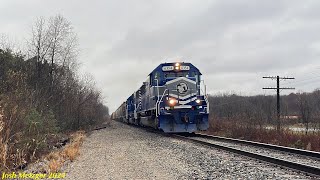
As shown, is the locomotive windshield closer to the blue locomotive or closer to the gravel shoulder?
the blue locomotive

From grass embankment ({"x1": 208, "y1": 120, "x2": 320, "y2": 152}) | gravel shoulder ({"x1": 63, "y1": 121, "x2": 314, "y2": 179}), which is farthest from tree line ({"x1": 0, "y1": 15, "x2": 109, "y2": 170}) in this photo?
grass embankment ({"x1": 208, "y1": 120, "x2": 320, "y2": 152})

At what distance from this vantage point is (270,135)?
17078 mm

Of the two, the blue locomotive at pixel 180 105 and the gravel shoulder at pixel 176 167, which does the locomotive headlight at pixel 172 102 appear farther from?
the gravel shoulder at pixel 176 167

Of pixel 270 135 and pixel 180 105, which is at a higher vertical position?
pixel 180 105

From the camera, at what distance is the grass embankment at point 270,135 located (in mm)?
13953

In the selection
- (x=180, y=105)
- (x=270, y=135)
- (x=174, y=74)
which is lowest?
(x=270, y=135)

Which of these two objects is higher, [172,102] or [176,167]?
[172,102]

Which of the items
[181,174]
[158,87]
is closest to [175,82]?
[158,87]

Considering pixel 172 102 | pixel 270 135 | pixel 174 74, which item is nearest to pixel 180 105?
pixel 172 102

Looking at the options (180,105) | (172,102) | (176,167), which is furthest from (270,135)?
(176,167)

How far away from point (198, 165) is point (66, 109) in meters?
23.4

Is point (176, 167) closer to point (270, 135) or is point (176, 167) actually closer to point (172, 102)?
point (270, 135)

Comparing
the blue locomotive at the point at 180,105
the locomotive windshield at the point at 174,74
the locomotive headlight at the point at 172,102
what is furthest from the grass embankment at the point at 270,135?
the locomotive windshield at the point at 174,74

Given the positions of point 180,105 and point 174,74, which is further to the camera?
point 174,74
